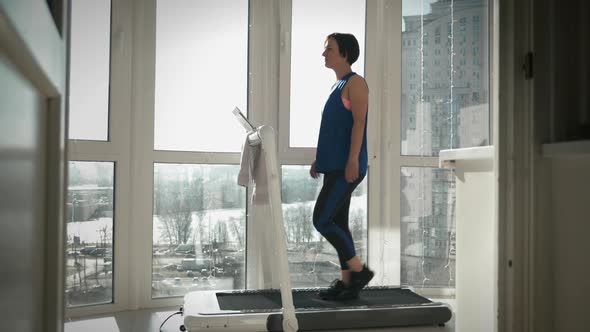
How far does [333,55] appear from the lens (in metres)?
3.18

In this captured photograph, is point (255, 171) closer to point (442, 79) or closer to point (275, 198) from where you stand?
point (275, 198)

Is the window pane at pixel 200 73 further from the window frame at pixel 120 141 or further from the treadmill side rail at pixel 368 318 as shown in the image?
the treadmill side rail at pixel 368 318

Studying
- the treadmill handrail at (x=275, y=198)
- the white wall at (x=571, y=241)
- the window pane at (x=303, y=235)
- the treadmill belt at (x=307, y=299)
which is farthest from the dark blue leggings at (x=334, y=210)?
the white wall at (x=571, y=241)

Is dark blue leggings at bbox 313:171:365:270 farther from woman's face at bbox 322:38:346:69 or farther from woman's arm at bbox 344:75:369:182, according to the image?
woman's face at bbox 322:38:346:69

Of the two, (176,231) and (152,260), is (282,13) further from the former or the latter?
(152,260)

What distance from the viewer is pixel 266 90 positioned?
11.7 ft

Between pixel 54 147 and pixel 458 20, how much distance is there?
11.8ft

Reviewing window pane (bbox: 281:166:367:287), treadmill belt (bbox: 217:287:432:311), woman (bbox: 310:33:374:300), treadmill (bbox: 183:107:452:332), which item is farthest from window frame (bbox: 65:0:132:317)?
woman (bbox: 310:33:374:300)

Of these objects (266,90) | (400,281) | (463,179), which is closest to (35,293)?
(463,179)

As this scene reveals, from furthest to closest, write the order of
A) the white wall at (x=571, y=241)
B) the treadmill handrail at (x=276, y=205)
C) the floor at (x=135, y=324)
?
the floor at (x=135, y=324)
the treadmill handrail at (x=276, y=205)
the white wall at (x=571, y=241)

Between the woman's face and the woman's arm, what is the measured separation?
0.53 ft

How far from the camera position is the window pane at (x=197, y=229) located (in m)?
3.42

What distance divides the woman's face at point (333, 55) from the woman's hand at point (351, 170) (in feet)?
1.95

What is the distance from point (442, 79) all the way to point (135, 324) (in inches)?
98.7
